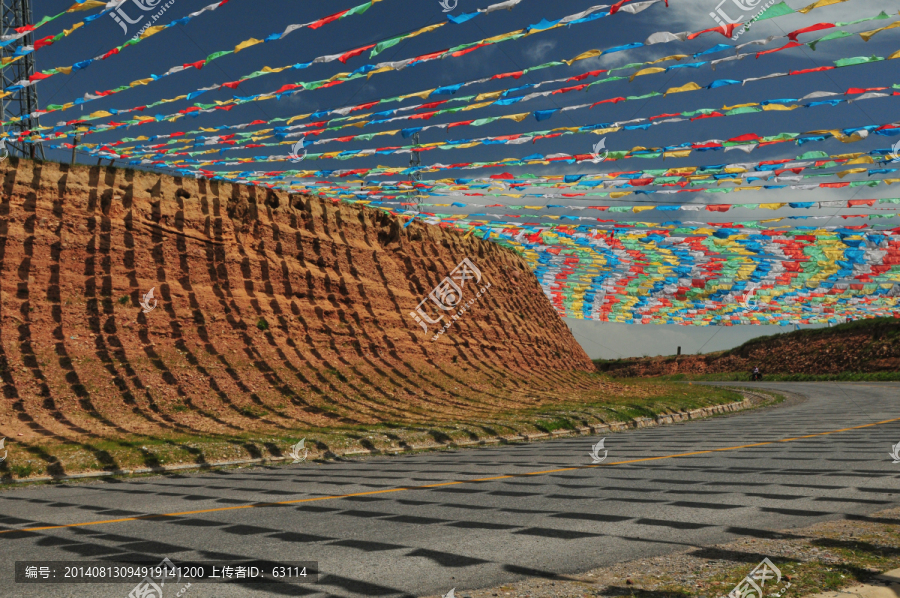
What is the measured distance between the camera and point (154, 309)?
18781mm

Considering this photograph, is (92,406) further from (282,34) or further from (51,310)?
(282,34)

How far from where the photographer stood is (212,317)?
19562 mm

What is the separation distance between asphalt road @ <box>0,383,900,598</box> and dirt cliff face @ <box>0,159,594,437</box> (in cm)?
682

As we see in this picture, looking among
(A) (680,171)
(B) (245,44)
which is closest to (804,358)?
(A) (680,171)

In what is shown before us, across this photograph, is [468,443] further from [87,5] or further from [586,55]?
[87,5]

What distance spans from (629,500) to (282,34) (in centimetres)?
838

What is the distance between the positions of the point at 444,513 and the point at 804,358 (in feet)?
176

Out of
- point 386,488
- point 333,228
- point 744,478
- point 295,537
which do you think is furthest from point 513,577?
point 333,228

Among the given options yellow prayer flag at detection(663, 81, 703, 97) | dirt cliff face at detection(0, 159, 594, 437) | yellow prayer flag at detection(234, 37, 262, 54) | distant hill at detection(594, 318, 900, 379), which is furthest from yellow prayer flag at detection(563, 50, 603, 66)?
distant hill at detection(594, 318, 900, 379)

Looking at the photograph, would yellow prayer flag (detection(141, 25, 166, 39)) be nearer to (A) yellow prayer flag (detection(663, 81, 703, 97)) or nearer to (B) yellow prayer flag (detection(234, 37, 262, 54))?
(B) yellow prayer flag (detection(234, 37, 262, 54))

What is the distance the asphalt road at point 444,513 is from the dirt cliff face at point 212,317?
6.82 meters

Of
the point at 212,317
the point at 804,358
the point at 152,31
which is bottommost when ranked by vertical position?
the point at 804,358

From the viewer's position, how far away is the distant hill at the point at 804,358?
146ft

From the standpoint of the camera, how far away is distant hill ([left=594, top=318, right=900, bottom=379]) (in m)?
44.4
